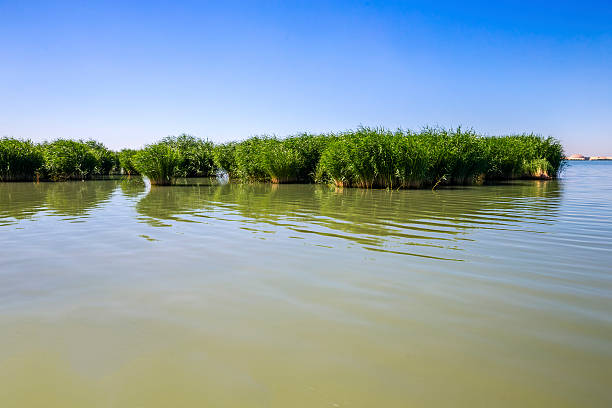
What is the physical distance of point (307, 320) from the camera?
137 inches

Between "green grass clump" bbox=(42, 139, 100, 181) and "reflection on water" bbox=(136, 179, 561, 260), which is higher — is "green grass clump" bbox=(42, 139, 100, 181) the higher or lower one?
the higher one

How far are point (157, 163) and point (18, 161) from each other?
37.9 feet

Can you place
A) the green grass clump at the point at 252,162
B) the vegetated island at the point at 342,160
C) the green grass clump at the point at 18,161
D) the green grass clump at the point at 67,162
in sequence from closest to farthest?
the vegetated island at the point at 342,160 → the green grass clump at the point at 252,162 → the green grass clump at the point at 18,161 → the green grass clump at the point at 67,162

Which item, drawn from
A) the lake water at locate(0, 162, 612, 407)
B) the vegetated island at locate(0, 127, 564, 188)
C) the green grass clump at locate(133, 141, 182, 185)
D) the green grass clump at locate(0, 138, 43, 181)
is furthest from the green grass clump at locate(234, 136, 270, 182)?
the lake water at locate(0, 162, 612, 407)

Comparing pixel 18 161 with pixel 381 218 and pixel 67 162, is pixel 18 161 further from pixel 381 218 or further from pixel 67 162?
pixel 381 218

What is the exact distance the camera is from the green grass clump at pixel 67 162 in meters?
29.4

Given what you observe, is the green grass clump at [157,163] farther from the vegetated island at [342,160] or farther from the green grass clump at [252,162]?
the green grass clump at [252,162]

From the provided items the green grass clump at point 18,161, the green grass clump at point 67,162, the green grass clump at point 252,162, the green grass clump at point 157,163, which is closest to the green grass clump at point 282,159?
the green grass clump at point 252,162

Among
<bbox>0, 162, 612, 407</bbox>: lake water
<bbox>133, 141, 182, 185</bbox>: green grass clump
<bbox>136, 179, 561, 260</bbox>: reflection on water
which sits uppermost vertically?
<bbox>133, 141, 182, 185</bbox>: green grass clump

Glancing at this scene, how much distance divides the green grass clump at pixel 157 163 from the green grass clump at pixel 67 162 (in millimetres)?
10288

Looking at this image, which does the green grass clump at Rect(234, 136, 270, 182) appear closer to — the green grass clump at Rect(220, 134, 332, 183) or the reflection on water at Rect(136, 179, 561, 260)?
the green grass clump at Rect(220, 134, 332, 183)

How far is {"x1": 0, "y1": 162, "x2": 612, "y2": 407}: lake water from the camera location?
2.49 metres

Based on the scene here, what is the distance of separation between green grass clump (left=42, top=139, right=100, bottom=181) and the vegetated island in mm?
64

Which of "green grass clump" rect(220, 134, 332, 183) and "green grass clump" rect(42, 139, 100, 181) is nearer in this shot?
"green grass clump" rect(220, 134, 332, 183)
